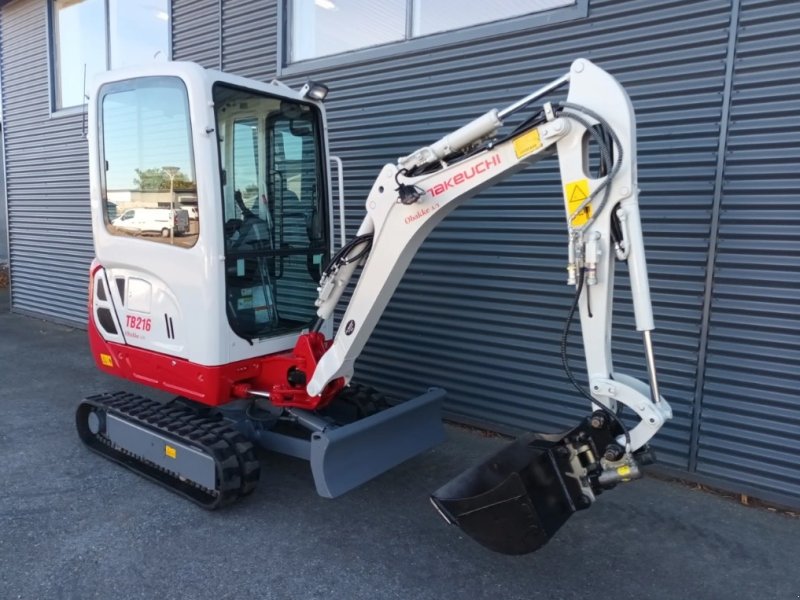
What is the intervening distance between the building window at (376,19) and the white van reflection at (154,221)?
2.70m

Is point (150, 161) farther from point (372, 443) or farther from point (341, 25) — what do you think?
point (341, 25)

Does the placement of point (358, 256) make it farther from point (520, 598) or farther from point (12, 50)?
point (12, 50)

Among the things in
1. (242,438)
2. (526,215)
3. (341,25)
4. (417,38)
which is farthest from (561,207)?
(341,25)

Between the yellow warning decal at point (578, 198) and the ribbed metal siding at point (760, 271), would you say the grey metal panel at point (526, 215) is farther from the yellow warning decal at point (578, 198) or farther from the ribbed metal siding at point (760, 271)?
the yellow warning decal at point (578, 198)

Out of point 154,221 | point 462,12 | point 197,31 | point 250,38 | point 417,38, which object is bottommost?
point 154,221

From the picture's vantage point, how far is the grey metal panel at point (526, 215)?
377 cm

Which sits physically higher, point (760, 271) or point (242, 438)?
point (760, 271)

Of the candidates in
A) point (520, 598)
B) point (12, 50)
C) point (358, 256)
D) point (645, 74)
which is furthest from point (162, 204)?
point (12, 50)

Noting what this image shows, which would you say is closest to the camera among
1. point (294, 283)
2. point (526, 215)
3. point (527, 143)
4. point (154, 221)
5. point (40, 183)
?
point (527, 143)

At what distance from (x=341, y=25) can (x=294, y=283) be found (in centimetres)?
300

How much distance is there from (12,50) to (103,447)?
8.24m

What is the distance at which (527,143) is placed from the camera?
258 cm

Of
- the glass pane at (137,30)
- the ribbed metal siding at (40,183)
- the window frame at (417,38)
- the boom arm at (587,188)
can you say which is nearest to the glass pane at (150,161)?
the boom arm at (587,188)

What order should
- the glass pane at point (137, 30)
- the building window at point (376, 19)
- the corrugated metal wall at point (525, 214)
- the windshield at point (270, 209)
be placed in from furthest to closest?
the glass pane at point (137, 30) → the building window at point (376, 19) → the corrugated metal wall at point (525, 214) → the windshield at point (270, 209)
